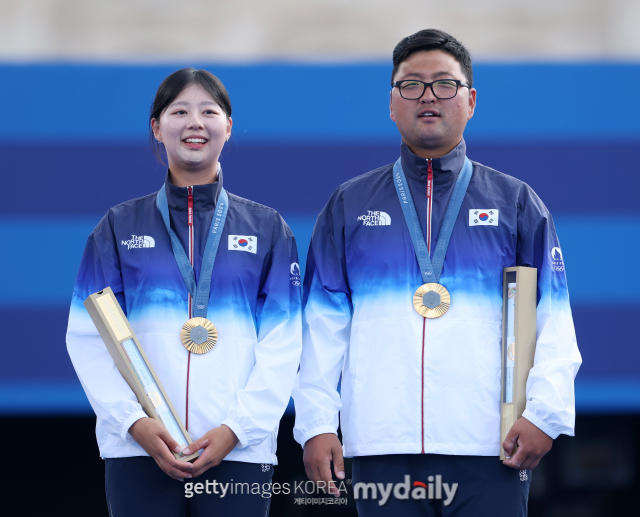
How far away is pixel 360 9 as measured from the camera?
3.51 meters

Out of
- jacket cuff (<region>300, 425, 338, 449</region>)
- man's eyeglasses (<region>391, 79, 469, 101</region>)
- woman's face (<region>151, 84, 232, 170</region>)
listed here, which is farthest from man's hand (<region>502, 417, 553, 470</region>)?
woman's face (<region>151, 84, 232, 170</region>)

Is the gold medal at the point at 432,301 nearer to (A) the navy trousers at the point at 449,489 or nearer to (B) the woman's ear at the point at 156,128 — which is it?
(A) the navy trousers at the point at 449,489

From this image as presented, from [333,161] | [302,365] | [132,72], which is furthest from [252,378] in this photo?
[132,72]

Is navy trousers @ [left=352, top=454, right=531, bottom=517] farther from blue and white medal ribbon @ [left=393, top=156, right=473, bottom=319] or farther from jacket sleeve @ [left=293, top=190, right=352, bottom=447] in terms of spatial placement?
blue and white medal ribbon @ [left=393, top=156, right=473, bottom=319]

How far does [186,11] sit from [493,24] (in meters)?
1.43

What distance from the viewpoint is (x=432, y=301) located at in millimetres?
2248

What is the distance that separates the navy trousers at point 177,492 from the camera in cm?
222

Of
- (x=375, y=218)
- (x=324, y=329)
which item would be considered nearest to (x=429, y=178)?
(x=375, y=218)

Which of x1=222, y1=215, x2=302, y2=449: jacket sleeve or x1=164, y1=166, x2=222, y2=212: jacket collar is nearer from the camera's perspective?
x1=222, y1=215, x2=302, y2=449: jacket sleeve

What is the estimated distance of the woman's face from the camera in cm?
252

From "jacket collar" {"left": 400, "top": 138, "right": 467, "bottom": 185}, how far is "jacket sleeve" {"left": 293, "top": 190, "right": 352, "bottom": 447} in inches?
10.2

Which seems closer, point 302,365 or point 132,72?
point 302,365

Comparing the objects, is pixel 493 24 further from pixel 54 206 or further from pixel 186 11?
pixel 54 206

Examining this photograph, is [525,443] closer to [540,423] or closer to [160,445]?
[540,423]
